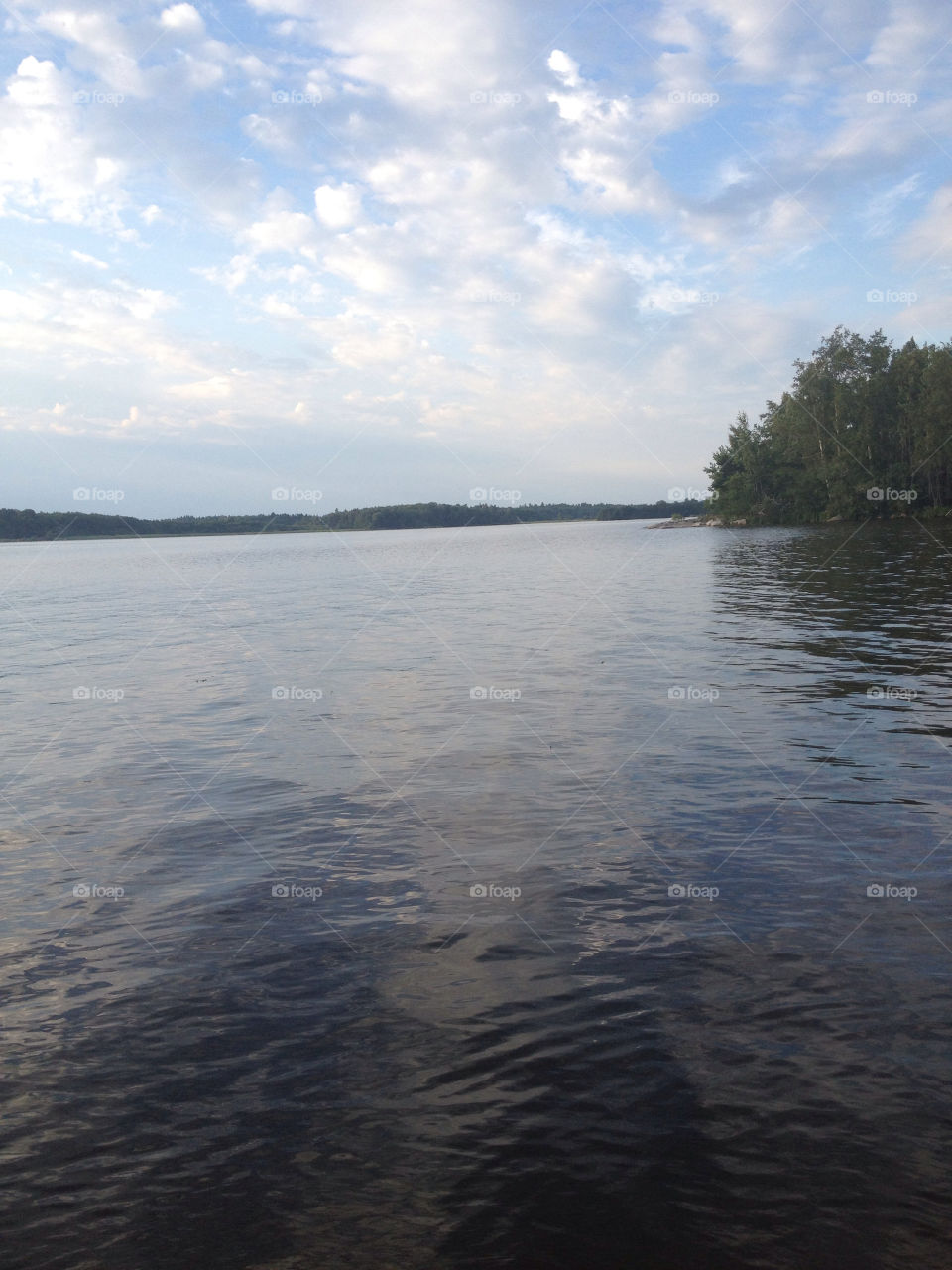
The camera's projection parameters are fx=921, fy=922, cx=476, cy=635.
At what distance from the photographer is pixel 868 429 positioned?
120125 mm

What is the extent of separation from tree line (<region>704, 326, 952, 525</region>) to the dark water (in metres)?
108

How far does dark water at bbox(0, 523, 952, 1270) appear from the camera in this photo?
17.4 ft

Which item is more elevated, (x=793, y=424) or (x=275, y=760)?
(x=793, y=424)

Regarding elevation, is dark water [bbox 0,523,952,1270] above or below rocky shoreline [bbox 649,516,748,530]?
below

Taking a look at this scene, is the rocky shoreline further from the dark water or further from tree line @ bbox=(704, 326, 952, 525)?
the dark water

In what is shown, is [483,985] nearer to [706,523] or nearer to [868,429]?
[868,429]

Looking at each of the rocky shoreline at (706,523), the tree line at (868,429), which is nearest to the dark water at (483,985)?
the tree line at (868,429)

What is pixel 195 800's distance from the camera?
43.9 feet

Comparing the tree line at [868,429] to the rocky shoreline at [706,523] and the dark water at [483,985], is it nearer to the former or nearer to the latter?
the rocky shoreline at [706,523]

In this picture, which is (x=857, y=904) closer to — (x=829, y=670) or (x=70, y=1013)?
(x=70, y=1013)

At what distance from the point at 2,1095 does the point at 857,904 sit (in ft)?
24.9

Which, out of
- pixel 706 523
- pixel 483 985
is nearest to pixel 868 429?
pixel 706 523

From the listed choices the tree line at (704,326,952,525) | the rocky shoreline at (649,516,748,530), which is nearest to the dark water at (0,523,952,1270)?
the tree line at (704,326,952,525)

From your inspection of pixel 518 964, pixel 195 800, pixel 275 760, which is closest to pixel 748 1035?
pixel 518 964
